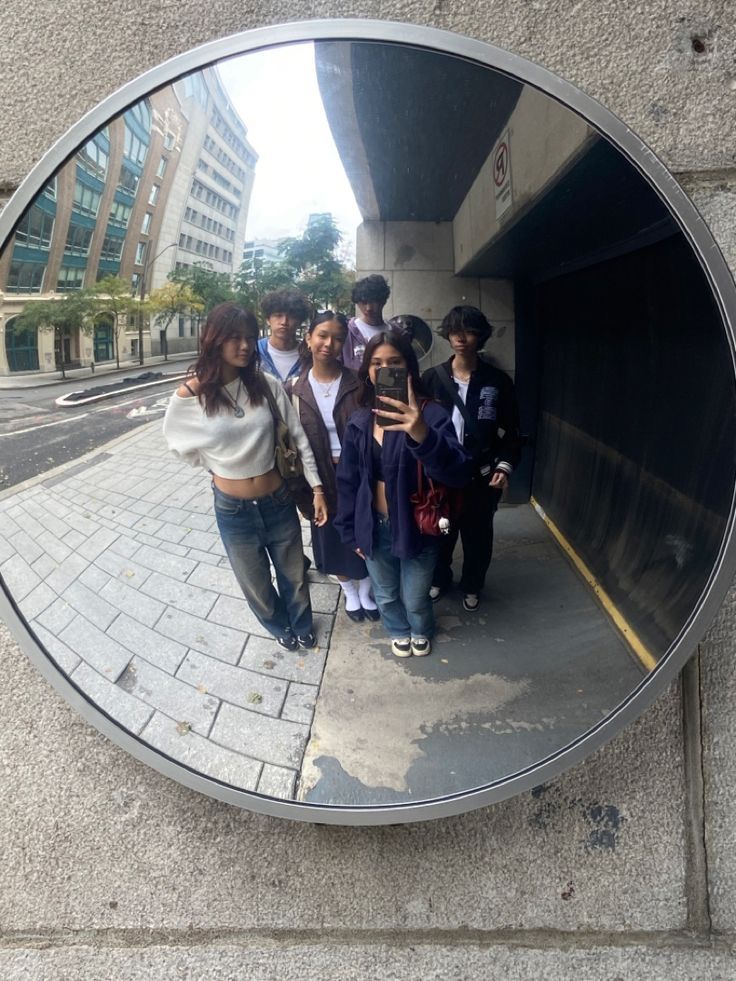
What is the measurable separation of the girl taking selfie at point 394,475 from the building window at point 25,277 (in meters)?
0.73

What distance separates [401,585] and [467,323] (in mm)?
576

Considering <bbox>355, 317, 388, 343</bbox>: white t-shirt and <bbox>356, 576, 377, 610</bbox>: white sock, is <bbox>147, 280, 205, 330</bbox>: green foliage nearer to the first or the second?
<bbox>355, 317, 388, 343</bbox>: white t-shirt

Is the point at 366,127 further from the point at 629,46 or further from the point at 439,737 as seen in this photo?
the point at 439,737

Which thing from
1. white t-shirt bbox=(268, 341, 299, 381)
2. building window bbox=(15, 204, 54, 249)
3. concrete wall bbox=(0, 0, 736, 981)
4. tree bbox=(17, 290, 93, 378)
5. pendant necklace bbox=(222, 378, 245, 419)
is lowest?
concrete wall bbox=(0, 0, 736, 981)

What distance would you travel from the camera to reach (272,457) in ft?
4.20

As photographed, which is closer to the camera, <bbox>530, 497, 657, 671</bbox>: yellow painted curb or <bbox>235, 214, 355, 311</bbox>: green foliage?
<bbox>235, 214, 355, 311</bbox>: green foliage

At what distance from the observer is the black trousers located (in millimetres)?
1315

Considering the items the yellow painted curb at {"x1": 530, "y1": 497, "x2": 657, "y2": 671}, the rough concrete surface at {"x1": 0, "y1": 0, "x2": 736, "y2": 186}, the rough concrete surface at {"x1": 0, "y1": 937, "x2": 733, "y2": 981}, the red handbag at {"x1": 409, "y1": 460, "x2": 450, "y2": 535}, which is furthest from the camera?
the rough concrete surface at {"x1": 0, "y1": 937, "x2": 733, "y2": 981}

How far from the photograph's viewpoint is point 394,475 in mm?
1269

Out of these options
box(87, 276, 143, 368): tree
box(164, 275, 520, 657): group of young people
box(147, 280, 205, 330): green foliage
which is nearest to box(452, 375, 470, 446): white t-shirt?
box(164, 275, 520, 657): group of young people

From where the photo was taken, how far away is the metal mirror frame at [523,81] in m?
1.26

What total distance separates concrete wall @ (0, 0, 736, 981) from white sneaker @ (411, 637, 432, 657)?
2.18 ft

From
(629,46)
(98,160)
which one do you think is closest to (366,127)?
(98,160)

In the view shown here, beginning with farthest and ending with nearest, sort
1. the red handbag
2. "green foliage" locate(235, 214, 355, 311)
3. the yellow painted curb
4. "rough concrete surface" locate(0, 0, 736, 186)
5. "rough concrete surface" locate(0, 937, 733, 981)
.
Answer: "rough concrete surface" locate(0, 937, 733, 981) < "rough concrete surface" locate(0, 0, 736, 186) < the yellow painted curb < the red handbag < "green foliage" locate(235, 214, 355, 311)
